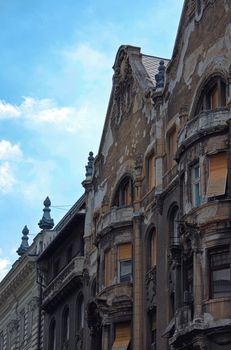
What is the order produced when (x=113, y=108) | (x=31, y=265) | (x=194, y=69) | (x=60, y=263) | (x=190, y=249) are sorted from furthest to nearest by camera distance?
1. (x=31, y=265)
2. (x=60, y=263)
3. (x=113, y=108)
4. (x=194, y=69)
5. (x=190, y=249)

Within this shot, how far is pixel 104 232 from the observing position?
4431 centimetres

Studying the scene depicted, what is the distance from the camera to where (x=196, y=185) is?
1427 inches

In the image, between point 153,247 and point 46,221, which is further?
point 46,221

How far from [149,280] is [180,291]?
4.65 metres

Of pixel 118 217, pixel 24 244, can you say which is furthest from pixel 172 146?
pixel 24 244

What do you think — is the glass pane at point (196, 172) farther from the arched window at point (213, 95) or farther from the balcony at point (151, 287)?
the balcony at point (151, 287)

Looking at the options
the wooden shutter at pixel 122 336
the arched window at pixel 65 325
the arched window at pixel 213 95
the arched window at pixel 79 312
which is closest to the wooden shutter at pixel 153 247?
the wooden shutter at pixel 122 336

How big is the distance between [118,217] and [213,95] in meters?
8.53

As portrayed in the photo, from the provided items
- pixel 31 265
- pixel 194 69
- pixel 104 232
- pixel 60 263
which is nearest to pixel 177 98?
pixel 194 69

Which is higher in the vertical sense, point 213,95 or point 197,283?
point 213,95

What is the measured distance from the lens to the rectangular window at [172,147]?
40.6 m

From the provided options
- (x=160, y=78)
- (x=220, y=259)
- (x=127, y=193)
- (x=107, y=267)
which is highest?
(x=160, y=78)

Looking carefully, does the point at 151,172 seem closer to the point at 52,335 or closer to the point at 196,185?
the point at 196,185

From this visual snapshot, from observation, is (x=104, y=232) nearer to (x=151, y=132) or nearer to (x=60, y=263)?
(x=151, y=132)
